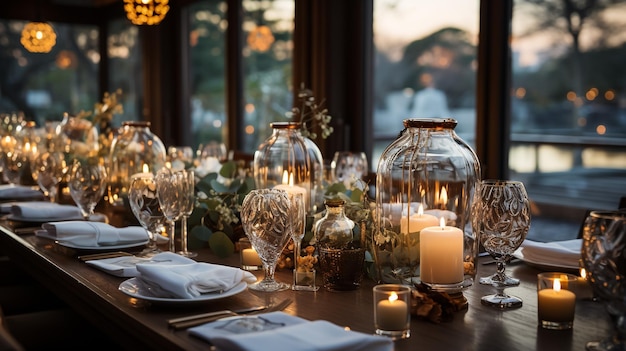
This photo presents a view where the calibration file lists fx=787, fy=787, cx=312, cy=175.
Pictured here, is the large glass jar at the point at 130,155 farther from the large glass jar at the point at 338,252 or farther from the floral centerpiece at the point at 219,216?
the large glass jar at the point at 338,252

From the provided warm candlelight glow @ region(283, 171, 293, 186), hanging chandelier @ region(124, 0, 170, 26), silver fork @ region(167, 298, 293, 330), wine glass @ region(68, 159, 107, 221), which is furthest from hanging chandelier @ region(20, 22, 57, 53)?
silver fork @ region(167, 298, 293, 330)

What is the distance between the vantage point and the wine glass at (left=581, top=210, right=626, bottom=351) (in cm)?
122

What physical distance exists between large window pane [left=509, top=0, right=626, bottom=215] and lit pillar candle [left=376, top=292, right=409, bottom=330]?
2969mm

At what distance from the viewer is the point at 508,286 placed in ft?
5.79

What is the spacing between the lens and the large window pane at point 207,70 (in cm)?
711

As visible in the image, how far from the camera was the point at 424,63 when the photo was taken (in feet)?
16.5

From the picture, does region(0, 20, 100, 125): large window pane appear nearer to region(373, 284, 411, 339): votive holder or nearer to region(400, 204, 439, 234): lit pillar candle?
region(400, 204, 439, 234): lit pillar candle

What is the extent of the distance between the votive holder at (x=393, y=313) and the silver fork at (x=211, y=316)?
25 centimetres

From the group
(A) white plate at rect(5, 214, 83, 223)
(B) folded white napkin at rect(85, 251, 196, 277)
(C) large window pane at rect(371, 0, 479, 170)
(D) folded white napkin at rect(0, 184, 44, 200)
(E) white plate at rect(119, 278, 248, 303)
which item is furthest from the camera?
(C) large window pane at rect(371, 0, 479, 170)

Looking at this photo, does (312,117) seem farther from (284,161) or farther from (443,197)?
(443,197)

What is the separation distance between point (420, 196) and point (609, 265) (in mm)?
566

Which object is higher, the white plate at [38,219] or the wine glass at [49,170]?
the wine glass at [49,170]

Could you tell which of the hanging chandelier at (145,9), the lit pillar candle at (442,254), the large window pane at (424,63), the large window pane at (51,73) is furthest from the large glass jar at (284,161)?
the large window pane at (51,73)

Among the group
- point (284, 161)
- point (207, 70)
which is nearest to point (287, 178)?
point (284, 161)
